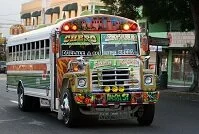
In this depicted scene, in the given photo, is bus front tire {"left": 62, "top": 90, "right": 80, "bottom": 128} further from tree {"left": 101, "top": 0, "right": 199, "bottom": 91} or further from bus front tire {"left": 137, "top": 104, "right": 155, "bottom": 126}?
tree {"left": 101, "top": 0, "right": 199, "bottom": 91}

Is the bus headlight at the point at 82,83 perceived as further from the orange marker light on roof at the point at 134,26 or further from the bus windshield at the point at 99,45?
the orange marker light on roof at the point at 134,26

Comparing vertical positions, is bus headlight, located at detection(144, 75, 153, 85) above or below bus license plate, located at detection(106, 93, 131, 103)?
above

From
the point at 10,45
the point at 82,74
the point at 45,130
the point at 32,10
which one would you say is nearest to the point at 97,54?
the point at 82,74

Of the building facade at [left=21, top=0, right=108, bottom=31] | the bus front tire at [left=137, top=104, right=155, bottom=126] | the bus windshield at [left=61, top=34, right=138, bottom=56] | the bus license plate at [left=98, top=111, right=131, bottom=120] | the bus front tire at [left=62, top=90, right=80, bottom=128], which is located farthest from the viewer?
the building facade at [left=21, top=0, right=108, bottom=31]

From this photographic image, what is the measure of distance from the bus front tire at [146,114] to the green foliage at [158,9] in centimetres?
1769

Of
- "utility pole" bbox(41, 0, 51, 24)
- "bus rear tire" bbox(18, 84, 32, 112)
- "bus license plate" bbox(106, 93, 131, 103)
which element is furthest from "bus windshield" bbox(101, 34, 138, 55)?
"utility pole" bbox(41, 0, 51, 24)

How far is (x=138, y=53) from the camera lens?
14.0 metres

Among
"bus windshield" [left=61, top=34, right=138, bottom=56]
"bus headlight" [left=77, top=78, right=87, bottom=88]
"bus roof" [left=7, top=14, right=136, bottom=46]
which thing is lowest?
"bus headlight" [left=77, top=78, right=87, bottom=88]

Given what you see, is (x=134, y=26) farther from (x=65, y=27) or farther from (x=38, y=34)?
(x=38, y=34)

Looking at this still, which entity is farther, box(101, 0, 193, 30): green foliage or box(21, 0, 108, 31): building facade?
box(21, 0, 108, 31): building facade

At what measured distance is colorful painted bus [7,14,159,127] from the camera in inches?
495

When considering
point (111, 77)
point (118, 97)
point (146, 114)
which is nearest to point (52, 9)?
point (146, 114)

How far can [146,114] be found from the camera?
13352mm

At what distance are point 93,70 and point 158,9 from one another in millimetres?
20622
